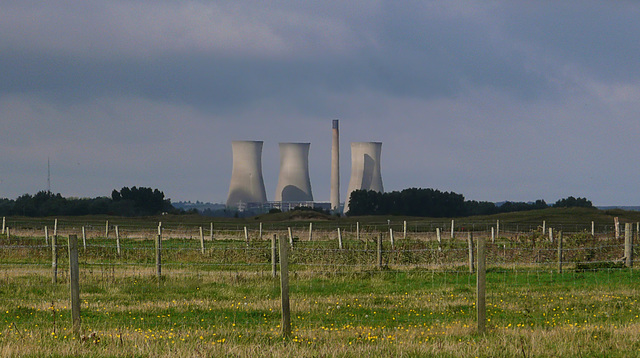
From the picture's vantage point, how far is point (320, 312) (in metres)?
16.7

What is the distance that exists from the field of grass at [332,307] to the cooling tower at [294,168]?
78171mm

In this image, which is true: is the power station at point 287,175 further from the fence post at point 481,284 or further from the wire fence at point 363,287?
the fence post at point 481,284

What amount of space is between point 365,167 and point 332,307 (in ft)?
331

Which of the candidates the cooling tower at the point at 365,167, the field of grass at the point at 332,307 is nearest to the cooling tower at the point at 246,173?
the cooling tower at the point at 365,167

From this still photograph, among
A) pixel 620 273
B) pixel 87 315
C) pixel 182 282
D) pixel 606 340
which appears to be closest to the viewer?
pixel 606 340

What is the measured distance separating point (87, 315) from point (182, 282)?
22.9 ft

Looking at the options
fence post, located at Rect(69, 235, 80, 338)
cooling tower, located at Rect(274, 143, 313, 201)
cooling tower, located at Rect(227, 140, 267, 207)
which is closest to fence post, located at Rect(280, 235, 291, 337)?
fence post, located at Rect(69, 235, 80, 338)

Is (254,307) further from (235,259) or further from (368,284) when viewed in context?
(235,259)

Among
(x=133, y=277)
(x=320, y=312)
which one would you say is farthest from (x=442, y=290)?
(x=133, y=277)

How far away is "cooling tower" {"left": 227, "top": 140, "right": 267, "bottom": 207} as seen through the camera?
105 meters

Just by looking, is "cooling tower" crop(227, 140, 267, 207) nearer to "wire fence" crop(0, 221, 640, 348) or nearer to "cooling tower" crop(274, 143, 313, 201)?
"cooling tower" crop(274, 143, 313, 201)

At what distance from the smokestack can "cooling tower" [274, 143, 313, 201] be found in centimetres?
1691

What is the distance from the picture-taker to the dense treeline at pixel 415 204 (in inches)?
4587

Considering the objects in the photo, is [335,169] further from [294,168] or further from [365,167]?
[294,168]
